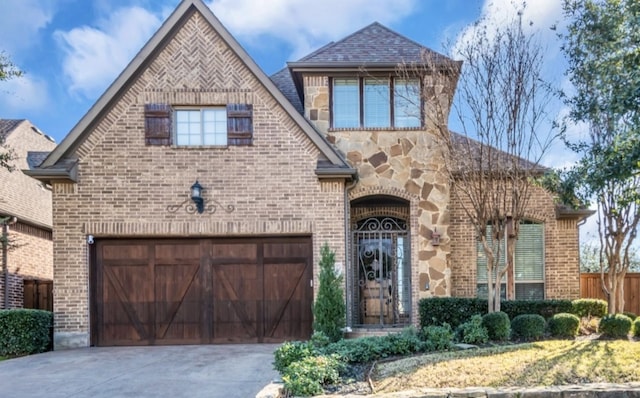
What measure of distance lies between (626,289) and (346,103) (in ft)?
27.1

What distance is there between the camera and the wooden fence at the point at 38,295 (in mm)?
13188

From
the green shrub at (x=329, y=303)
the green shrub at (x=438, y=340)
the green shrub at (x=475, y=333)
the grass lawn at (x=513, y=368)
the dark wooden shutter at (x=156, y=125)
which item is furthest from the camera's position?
the dark wooden shutter at (x=156, y=125)

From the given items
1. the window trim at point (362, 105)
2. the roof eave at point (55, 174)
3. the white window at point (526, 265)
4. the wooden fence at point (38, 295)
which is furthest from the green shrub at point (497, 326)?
the wooden fence at point (38, 295)

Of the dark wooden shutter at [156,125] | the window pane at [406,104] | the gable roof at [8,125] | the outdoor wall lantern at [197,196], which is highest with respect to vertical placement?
the gable roof at [8,125]

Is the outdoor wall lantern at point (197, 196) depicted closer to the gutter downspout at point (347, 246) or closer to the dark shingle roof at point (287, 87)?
→ the gutter downspout at point (347, 246)

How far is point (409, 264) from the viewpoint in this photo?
36.8ft

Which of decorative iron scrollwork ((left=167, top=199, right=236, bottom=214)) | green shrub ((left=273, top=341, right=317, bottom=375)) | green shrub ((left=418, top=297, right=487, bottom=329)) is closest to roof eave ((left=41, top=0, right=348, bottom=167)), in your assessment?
decorative iron scrollwork ((left=167, top=199, right=236, bottom=214))

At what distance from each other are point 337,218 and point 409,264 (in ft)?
7.43

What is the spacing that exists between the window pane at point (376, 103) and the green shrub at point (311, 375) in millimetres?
6252

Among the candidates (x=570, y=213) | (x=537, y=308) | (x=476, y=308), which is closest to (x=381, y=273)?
(x=476, y=308)

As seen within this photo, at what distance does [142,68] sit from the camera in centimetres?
1033

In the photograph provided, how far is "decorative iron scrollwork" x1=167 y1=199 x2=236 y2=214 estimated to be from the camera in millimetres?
10164

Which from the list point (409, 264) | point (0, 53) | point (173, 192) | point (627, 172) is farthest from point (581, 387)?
point (0, 53)

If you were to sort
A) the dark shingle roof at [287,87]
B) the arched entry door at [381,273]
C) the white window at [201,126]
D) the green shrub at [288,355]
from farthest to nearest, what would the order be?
the dark shingle roof at [287,87]
the arched entry door at [381,273]
the white window at [201,126]
the green shrub at [288,355]
